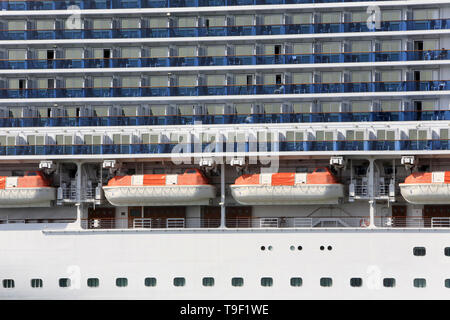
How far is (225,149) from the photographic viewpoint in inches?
1569

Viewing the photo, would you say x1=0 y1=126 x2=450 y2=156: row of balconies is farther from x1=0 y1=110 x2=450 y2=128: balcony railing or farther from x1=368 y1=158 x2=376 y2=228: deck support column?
x1=368 y1=158 x2=376 y2=228: deck support column

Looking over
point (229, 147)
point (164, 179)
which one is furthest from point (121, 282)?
point (229, 147)

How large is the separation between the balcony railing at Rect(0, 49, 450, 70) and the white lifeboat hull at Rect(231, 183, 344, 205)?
18.4 feet

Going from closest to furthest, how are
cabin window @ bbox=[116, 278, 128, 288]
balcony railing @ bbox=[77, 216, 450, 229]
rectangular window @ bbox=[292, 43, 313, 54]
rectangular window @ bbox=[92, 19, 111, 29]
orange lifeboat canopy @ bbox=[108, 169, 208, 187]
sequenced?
cabin window @ bbox=[116, 278, 128, 288] → orange lifeboat canopy @ bbox=[108, 169, 208, 187] → balcony railing @ bbox=[77, 216, 450, 229] → rectangular window @ bbox=[292, 43, 313, 54] → rectangular window @ bbox=[92, 19, 111, 29]

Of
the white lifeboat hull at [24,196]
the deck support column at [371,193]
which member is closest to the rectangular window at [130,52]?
the white lifeboat hull at [24,196]

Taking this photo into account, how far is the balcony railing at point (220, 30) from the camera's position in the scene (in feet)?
132

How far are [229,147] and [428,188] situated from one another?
862 centimetres

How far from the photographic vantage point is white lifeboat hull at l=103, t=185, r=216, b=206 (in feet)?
130

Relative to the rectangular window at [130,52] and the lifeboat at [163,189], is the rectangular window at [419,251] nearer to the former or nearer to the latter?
the lifeboat at [163,189]

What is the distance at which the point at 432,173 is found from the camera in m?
38.7

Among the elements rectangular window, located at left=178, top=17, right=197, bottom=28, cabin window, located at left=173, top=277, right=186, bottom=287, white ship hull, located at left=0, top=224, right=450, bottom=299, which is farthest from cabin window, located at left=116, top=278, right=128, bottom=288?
rectangular window, located at left=178, top=17, right=197, bottom=28

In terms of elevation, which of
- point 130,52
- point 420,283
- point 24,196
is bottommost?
point 420,283

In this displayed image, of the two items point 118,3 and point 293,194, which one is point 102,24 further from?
point 293,194

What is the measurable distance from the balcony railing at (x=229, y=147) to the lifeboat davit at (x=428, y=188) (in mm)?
1234
